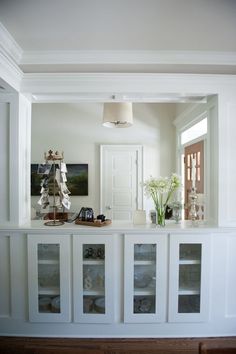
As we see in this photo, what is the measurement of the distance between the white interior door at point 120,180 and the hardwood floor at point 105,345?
286 centimetres

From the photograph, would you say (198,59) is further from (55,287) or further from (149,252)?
(55,287)

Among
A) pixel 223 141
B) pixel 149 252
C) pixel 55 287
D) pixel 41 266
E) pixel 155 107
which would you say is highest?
pixel 155 107

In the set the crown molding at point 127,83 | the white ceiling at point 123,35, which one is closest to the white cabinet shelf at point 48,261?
the crown molding at point 127,83

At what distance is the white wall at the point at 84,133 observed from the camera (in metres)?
4.85

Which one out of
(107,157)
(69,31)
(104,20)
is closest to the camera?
(104,20)

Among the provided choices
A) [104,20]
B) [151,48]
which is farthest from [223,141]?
[104,20]

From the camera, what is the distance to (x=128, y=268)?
2.11m

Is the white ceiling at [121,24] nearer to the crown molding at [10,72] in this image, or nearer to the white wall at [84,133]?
the crown molding at [10,72]

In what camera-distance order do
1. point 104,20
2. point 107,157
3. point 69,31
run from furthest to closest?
point 107,157, point 69,31, point 104,20

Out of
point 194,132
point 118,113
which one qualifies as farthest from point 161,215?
point 194,132

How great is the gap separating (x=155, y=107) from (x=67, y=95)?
3.05 meters

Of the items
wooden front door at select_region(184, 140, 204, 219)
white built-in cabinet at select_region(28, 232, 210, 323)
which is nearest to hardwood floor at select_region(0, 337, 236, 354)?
white built-in cabinet at select_region(28, 232, 210, 323)

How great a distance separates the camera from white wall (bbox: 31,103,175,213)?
4852mm

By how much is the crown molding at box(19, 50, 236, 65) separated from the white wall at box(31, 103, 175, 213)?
2.88m
